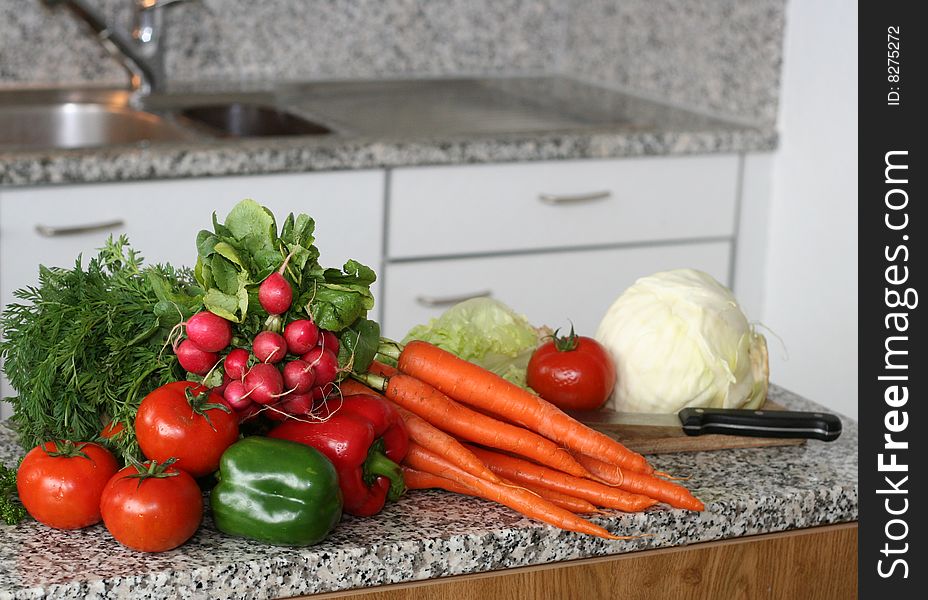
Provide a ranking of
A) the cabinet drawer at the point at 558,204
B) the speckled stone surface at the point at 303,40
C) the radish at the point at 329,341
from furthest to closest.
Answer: the speckled stone surface at the point at 303,40, the cabinet drawer at the point at 558,204, the radish at the point at 329,341

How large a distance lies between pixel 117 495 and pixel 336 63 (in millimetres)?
2328

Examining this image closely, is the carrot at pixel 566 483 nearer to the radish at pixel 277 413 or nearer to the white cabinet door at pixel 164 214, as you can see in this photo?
the radish at pixel 277 413

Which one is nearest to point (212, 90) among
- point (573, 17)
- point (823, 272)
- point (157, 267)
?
point (573, 17)

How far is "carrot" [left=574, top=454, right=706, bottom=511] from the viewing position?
1183 mm

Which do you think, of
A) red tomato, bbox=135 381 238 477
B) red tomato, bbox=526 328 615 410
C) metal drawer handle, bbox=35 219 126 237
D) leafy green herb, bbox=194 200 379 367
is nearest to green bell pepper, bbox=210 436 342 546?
red tomato, bbox=135 381 238 477

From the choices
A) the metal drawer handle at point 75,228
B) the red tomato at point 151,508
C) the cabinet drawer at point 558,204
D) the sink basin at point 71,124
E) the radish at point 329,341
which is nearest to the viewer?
the red tomato at point 151,508

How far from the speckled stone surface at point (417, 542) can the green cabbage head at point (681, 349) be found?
78mm

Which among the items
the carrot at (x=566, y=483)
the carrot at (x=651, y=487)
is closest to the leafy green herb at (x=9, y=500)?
the carrot at (x=566, y=483)

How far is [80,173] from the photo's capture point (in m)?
2.22

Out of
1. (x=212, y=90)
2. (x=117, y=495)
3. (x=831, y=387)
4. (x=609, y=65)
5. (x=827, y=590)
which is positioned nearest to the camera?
(x=117, y=495)

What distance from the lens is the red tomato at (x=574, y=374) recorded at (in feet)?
4.34

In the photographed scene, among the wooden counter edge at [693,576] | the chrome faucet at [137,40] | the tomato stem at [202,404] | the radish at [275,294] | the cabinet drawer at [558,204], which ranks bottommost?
the wooden counter edge at [693,576]

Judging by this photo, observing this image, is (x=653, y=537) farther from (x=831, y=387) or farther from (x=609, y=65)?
(x=609, y=65)

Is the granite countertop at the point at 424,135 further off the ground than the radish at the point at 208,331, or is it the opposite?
the granite countertop at the point at 424,135
